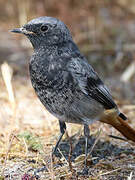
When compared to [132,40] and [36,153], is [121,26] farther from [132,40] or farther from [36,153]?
[36,153]

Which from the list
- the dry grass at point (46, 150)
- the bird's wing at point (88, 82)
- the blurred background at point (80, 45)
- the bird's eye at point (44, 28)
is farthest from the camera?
the blurred background at point (80, 45)

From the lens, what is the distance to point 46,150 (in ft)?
13.2

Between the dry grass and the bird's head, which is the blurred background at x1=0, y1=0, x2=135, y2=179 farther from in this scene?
the bird's head

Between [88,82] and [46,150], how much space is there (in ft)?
3.08

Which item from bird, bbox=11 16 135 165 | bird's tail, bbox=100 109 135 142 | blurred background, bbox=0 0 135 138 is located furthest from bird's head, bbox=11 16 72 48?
bird's tail, bbox=100 109 135 142

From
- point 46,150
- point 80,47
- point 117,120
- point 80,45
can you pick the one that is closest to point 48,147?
point 46,150

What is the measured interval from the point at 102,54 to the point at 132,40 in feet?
2.81

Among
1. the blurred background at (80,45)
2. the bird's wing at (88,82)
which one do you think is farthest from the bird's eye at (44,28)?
the blurred background at (80,45)

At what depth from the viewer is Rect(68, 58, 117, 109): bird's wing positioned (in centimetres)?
356

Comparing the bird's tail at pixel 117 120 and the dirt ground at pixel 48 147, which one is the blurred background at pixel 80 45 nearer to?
the dirt ground at pixel 48 147

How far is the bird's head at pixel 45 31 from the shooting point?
144 inches

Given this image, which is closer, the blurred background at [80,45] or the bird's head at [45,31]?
the bird's head at [45,31]

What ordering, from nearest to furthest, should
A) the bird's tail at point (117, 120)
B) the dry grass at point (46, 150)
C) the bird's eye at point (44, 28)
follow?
1. the dry grass at point (46, 150)
2. the bird's eye at point (44, 28)
3. the bird's tail at point (117, 120)

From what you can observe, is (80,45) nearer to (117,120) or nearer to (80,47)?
(80,47)
